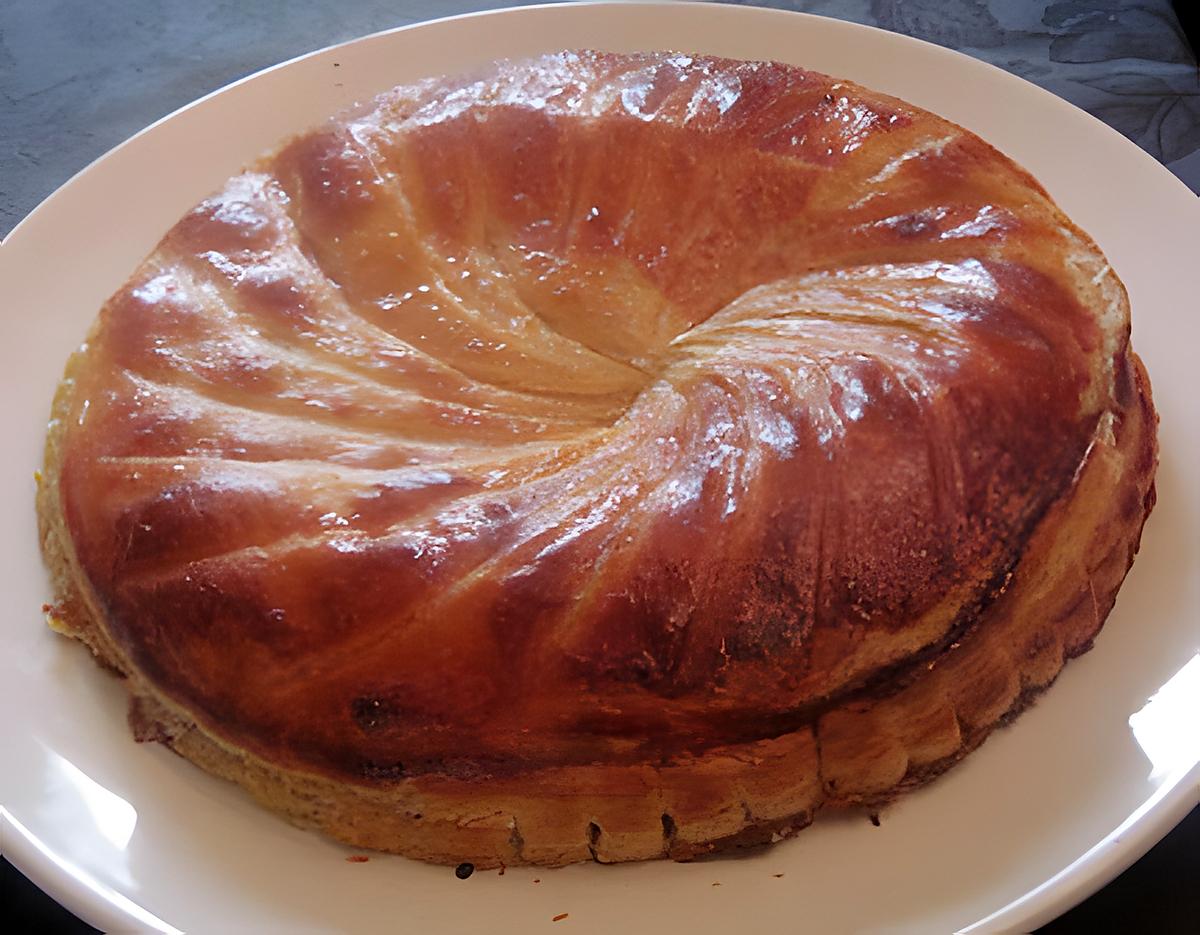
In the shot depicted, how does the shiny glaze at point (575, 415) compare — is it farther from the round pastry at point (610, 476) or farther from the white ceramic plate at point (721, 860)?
the white ceramic plate at point (721, 860)

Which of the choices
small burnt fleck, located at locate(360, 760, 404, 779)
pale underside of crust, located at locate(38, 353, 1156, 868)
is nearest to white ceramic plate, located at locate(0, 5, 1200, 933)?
pale underside of crust, located at locate(38, 353, 1156, 868)

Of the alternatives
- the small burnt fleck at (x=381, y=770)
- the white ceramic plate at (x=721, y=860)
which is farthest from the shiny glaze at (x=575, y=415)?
the white ceramic plate at (x=721, y=860)

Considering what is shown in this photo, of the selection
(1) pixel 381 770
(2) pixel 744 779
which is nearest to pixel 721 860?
(2) pixel 744 779

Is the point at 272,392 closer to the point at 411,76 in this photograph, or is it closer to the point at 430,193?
the point at 430,193

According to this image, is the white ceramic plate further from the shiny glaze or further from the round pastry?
the shiny glaze

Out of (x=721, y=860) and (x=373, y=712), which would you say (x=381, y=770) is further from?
(x=721, y=860)

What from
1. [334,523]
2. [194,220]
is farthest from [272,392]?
[194,220]

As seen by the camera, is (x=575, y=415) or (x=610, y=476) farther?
(x=575, y=415)
